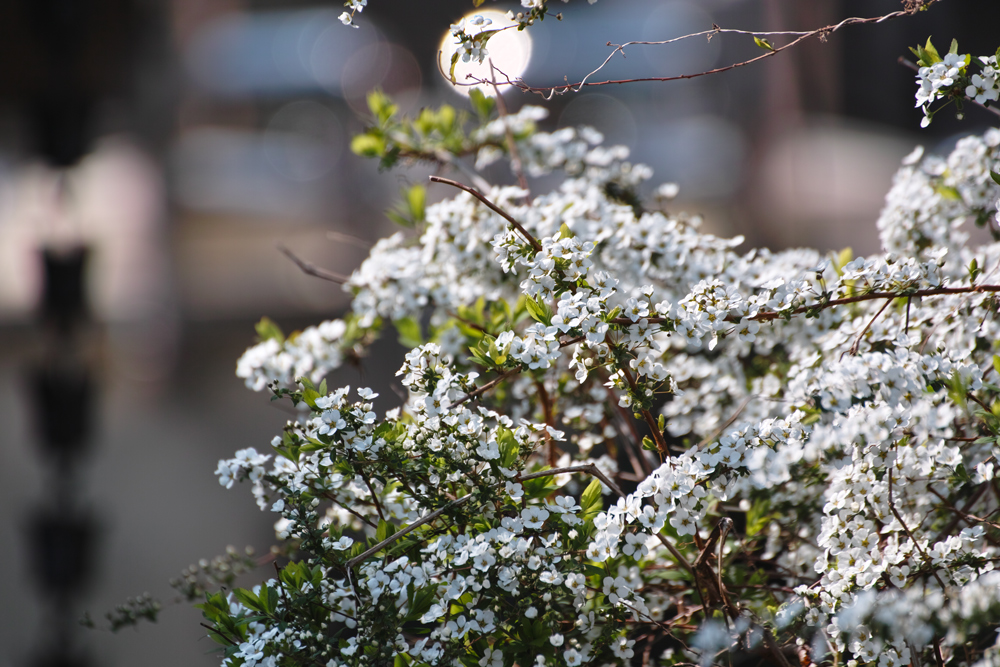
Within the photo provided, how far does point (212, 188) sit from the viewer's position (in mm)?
9875

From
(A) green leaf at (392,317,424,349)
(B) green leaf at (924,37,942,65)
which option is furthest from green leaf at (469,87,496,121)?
(B) green leaf at (924,37,942,65)

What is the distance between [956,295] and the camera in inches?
45.6

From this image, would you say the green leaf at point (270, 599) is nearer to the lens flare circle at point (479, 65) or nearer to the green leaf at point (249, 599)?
the green leaf at point (249, 599)

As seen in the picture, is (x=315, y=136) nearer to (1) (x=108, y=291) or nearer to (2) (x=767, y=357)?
(1) (x=108, y=291)

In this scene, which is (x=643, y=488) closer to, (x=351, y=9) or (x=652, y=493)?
(x=652, y=493)

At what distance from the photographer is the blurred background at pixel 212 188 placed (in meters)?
2.67

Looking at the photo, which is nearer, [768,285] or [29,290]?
[768,285]

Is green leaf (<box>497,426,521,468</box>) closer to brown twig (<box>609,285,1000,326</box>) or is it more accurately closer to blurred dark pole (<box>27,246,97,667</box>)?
brown twig (<box>609,285,1000,326</box>)

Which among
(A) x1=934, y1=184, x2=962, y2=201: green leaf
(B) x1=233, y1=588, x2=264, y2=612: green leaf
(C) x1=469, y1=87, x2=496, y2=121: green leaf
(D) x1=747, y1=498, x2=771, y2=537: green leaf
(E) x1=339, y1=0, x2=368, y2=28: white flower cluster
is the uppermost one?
(C) x1=469, y1=87, x2=496, y2=121: green leaf

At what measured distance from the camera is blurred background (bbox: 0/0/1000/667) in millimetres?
2672

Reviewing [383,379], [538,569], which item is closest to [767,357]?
[538,569]

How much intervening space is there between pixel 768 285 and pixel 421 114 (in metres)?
1.02

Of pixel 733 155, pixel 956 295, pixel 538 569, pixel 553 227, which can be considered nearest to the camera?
pixel 538 569

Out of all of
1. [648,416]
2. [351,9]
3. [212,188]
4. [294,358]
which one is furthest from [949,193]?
[212,188]
